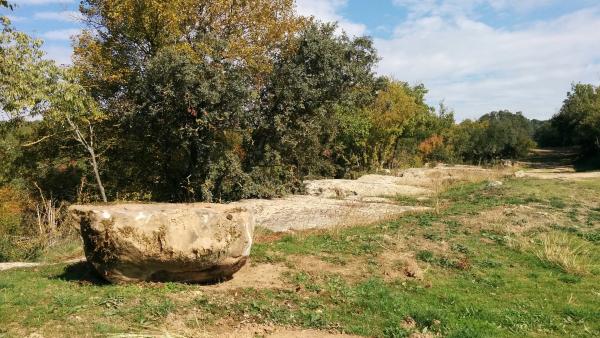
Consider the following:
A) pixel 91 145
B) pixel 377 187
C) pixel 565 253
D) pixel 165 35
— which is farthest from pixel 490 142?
pixel 91 145

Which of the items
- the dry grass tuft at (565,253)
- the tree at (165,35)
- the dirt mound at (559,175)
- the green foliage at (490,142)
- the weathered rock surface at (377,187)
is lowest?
the dry grass tuft at (565,253)

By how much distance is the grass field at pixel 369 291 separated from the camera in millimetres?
7406

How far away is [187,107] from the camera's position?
18.4m

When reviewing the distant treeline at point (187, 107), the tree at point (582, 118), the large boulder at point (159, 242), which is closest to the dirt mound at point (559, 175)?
the distant treeline at point (187, 107)

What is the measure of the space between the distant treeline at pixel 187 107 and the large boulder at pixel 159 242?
7.47 m

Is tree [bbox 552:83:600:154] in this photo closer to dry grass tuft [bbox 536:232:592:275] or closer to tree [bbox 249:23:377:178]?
tree [bbox 249:23:377:178]

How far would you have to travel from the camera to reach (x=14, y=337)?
642 centimetres

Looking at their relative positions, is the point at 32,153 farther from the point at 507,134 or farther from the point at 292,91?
the point at 507,134

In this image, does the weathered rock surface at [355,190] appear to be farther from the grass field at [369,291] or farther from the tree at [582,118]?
the tree at [582,118]

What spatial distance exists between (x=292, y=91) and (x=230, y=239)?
13222 mm

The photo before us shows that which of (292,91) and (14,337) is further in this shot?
(292,91)

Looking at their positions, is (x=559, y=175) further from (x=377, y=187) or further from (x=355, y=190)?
(x=355, y=190)

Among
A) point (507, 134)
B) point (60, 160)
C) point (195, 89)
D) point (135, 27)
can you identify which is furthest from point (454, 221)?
point (507, 134)

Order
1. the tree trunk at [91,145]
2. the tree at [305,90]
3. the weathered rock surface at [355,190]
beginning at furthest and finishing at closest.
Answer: the weathered rock surface at [355,190] → the tree at [305,90] → the tree trunk at [91,145]
